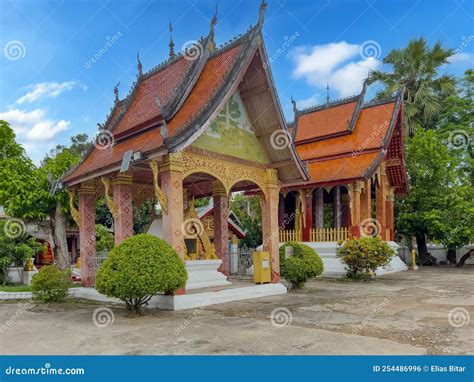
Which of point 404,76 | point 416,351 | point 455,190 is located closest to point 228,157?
point 416,351

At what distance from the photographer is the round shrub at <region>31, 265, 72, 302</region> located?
37.6 feet

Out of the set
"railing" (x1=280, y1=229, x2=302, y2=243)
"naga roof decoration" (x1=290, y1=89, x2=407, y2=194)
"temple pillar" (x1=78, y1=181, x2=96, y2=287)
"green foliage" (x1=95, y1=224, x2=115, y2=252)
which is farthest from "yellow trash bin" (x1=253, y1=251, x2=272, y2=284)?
"railing" (x1=280, y1=229, x2=302, y2=243)

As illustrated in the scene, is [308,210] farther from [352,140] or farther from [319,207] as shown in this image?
[352,140]

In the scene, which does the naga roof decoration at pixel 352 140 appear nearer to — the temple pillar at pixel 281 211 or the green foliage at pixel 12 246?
the temple pillar at pixel 281 211

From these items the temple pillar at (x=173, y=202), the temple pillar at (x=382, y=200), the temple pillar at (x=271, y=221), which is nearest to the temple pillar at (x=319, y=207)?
the temple pillar at (x=382, y=200)

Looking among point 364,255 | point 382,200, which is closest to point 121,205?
point 364,255

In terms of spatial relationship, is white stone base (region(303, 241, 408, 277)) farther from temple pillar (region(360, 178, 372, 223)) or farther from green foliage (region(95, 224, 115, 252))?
green foliage (region(95, 224, 115, 252))

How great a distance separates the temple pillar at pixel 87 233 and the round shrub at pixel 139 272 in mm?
4573

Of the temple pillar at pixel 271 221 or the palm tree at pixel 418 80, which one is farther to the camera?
the palm tree at pixel 418 80

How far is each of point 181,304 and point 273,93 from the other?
588 centimetres

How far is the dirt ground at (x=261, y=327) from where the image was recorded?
6055 millimetres

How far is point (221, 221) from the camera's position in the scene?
14336 mm

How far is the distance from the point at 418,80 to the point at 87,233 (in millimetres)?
27056

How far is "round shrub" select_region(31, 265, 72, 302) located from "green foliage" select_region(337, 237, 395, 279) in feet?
33.7
